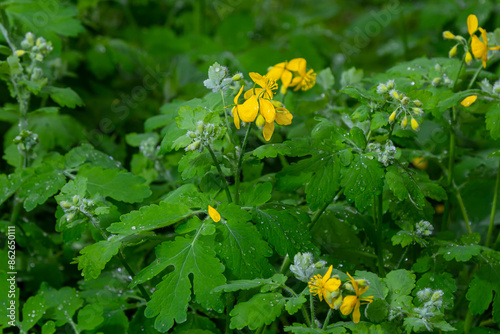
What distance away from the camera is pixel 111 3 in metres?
3.75

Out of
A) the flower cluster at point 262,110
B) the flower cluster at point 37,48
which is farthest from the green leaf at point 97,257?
the flower cluster at point 37,48

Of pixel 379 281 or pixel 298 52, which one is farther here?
pixel 298 52

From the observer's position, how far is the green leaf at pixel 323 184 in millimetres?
1366

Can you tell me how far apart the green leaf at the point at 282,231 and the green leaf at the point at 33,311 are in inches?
30.4

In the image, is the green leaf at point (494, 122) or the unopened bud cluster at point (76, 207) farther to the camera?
the green leaf at point (494, 122)

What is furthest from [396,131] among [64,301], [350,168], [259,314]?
[64,301]

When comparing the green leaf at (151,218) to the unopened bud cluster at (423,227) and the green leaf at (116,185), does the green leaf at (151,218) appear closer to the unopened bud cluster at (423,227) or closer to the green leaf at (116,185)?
the green leaf at (116,185)

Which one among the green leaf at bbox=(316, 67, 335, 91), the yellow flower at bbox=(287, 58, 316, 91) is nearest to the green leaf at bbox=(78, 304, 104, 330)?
the yellow flower at bbox=(287, 58, 316, 91)

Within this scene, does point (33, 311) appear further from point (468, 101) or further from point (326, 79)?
point (468, 101)

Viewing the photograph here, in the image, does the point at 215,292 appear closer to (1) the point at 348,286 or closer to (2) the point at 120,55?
(1) the point at 348,286

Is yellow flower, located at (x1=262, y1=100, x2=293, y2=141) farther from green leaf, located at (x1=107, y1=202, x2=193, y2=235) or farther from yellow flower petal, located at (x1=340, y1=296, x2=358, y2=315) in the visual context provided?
yellow flower petal, located at (x1=340, y1=296, x2=358, y2=315)

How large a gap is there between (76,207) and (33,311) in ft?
1.48

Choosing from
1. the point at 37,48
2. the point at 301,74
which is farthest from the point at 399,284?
the point at 37,48

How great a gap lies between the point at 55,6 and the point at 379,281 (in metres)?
2.04
